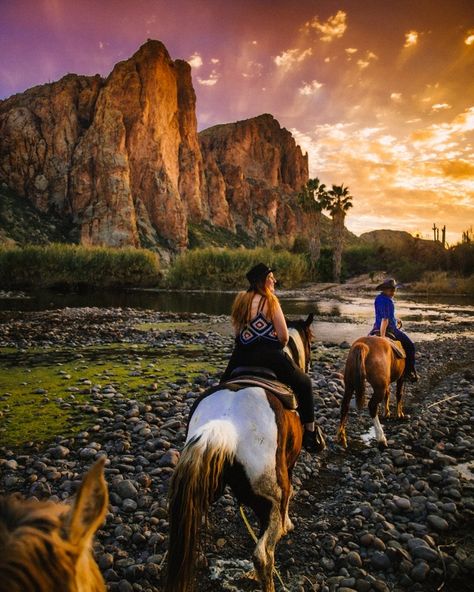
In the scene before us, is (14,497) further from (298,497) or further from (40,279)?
(40,279)

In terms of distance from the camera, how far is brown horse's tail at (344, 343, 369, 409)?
6.55 meters

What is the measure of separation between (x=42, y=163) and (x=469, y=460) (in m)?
115

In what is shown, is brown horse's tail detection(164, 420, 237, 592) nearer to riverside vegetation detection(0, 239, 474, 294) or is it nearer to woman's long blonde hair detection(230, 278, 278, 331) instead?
woman's long blonde hair detection(230, 278, 278, 331)

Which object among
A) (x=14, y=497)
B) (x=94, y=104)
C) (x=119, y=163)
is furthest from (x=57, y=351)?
(x=94, y=104)

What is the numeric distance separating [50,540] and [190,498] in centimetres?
185

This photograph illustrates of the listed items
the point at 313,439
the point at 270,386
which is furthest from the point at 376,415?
the point at 270,386

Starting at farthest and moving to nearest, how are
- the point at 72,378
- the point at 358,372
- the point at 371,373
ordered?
the point at 72,378, the point at 371,373, the point at 358,372

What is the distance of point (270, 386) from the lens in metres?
3.54

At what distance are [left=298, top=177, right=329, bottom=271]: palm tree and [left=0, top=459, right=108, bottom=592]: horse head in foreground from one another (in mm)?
60964

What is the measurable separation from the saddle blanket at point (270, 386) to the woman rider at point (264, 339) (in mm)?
296

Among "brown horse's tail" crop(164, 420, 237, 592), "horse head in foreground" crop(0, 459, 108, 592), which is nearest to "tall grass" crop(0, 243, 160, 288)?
"brown horse's tail" crop(164, 420, 237, 592)

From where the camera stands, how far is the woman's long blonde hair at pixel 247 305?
13.6 ft

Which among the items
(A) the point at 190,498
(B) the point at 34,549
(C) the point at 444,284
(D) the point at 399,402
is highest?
(B) the point at 34,549

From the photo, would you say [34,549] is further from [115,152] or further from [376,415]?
[115,152]
